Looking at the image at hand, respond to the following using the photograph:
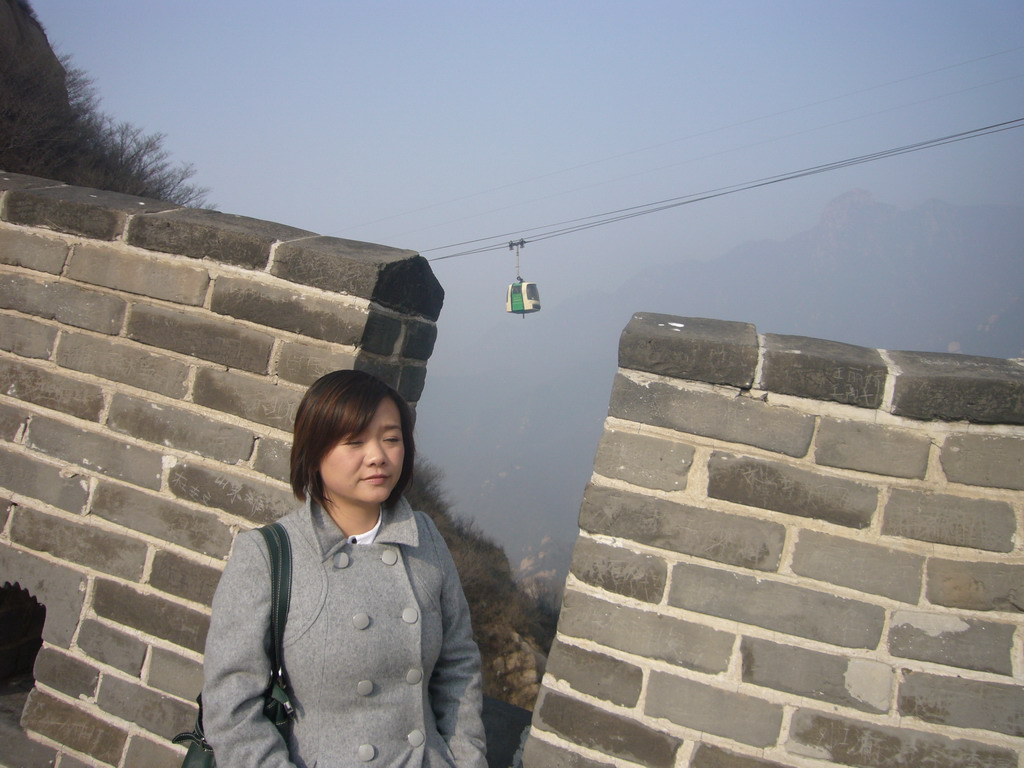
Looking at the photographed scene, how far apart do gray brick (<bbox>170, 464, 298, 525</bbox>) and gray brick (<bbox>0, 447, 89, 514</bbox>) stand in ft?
1.20

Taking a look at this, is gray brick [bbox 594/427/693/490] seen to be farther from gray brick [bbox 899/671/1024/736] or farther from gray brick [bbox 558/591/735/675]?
gray brick [bbox 899/671/1024/736]

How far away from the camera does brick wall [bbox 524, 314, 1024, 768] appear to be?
1756 mm

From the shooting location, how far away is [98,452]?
229cm

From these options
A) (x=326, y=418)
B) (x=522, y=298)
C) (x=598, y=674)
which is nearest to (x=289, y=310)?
(x=326, y=418)

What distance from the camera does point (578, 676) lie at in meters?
1.92

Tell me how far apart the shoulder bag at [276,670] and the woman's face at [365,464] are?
18 cm

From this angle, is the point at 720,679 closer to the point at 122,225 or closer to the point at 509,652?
the point at 122,225

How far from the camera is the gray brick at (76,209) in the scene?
7.61 ft

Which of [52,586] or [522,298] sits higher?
[522,298]

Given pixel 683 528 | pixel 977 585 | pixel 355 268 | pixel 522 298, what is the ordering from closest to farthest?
pixel 977 585, pixel 683 528, pixel 355 268, pixel 522 298

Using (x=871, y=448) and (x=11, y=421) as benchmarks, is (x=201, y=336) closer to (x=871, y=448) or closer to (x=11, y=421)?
(x=11, y=421)

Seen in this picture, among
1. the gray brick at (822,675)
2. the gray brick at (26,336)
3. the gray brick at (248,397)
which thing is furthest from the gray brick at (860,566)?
the gray brick at (26,336)

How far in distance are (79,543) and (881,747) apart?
2416 mm

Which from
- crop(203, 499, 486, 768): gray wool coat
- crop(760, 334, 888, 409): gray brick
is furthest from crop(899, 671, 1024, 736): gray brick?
crop(203, 499, 486, 768): gray wool coat
